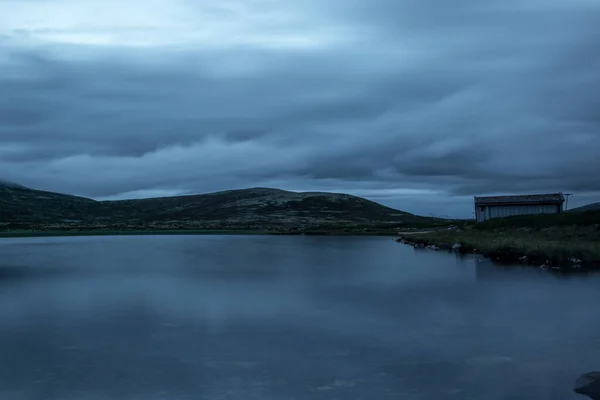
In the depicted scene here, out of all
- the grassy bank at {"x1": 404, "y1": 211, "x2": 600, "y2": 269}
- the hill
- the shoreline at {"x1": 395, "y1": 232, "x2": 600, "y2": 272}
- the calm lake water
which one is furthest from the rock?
the hill

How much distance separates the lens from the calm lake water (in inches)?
360

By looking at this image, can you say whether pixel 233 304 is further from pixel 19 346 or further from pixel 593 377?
pixel 593 377

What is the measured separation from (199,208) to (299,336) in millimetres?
145627

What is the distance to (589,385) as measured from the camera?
28.2ft

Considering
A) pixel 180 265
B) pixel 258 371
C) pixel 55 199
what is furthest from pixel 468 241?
pixel 55 199

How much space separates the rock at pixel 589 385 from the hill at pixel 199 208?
354ft

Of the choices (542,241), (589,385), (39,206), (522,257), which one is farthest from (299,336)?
(39,206)

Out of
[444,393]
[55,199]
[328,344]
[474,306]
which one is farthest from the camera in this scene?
[55,199]

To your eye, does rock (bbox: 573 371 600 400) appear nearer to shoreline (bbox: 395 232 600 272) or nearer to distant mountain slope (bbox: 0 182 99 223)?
shoreline (bbox: 395 232 600 272)

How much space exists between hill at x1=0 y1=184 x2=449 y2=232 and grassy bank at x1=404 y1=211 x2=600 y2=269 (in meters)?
76.2

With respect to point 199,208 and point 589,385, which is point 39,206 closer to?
point 199,208

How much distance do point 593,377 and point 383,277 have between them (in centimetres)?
1534

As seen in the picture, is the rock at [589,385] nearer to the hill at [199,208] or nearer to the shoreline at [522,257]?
the shoreline at [522,257]

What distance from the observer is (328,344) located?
1195cm
